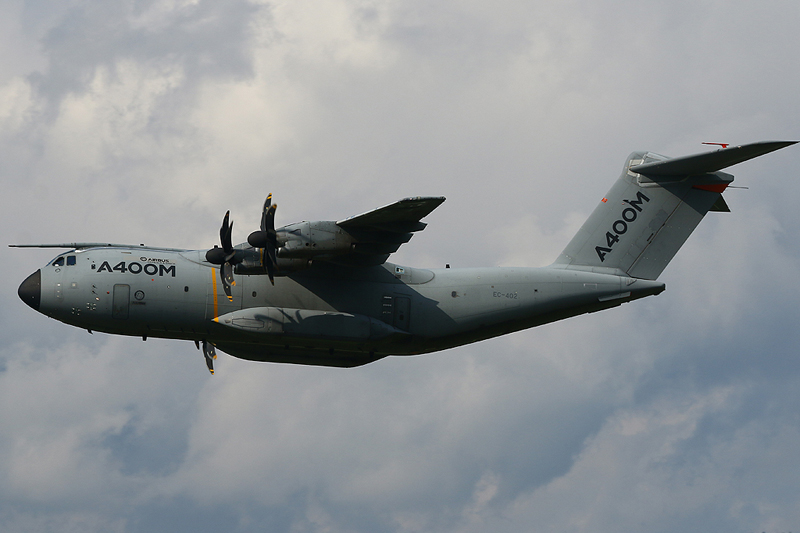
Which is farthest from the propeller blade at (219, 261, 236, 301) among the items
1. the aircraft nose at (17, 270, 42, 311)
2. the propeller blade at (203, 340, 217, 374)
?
the aircraft nose at (17, 270, 42, 311)

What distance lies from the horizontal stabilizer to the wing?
268 inches

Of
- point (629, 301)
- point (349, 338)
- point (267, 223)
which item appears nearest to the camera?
point (267, 223)

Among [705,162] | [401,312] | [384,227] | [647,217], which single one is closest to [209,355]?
[401,312]

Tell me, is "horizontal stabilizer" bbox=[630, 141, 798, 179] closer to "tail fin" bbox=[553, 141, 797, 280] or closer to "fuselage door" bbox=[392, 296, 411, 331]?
"tail fin" bbox=[553, 141, 797, 280]

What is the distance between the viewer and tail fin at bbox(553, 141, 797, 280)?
22.9 m

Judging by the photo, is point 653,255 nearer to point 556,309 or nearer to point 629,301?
point 629,301

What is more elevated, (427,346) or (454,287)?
(454,287)

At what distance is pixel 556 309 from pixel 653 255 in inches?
117

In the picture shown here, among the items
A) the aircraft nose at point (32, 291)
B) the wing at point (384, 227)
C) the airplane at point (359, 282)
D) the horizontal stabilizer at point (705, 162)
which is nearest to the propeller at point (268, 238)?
the airplane at point (359, 282)

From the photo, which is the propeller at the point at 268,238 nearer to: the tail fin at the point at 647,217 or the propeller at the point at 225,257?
the propeller at the point at 225,257

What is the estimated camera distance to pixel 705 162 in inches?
884

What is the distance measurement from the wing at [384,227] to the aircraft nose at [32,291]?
6379 millimetres

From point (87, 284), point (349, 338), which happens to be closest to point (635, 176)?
point (349, 338)

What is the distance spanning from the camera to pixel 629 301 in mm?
22703
